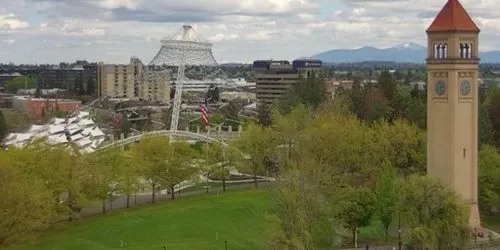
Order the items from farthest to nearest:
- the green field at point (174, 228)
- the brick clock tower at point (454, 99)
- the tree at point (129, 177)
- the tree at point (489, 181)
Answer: the tree at point (129, 177) < the tree at point (489, 181) < the brick clock tower at point (454, 99) < the green field at point (174, 228)

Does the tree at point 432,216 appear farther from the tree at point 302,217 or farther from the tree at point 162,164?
the tree at point 162,164

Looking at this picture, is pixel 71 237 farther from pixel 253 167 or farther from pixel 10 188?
pixel 253 167

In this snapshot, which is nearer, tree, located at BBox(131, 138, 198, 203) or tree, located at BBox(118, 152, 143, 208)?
tree, located at BBox(118, 152, 143, 208)

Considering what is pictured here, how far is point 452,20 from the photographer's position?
48.2 meters

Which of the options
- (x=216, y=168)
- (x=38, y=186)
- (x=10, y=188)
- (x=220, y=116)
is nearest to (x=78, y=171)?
(x=38, y=186)

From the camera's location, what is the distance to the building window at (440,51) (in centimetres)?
4819

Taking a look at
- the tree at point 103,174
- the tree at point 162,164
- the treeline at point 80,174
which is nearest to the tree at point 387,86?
the treeline at point 80,174

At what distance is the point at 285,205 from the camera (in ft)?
124

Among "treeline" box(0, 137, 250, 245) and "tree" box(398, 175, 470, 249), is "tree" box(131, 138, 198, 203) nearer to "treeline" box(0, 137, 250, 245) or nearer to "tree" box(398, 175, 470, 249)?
"treeline" box(0, 137, 250, 245)

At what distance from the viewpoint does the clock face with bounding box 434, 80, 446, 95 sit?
158 ft

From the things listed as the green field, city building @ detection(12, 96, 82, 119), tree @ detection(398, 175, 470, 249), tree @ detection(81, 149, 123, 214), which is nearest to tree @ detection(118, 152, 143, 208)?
tree @ detection(81, 149, 123, 214)

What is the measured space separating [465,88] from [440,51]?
284 cm

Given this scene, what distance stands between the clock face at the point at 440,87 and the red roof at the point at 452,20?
3.37m

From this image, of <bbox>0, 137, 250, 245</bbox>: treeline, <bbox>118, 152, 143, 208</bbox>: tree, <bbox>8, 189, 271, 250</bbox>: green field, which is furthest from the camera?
<bbox>118, 152, 143, 208</bbox>: tree
